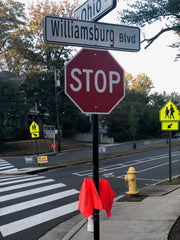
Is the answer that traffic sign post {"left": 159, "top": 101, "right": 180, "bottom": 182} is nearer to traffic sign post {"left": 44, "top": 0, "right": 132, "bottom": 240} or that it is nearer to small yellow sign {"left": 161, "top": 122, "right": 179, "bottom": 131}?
small yellow sign {"left": 161, "top": 122, "right": 179, "bottom": 131}

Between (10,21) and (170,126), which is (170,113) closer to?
(170,126)

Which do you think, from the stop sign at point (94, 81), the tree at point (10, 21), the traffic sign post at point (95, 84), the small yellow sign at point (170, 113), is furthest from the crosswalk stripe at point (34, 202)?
the tree at point (10, 21)

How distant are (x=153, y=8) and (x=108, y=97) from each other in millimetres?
7669

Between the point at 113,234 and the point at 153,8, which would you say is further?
the point at 153,8

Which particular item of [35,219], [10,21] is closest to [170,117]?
[35,219]

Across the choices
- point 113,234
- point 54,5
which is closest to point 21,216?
point 113,234

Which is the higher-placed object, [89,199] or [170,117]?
[170,117]

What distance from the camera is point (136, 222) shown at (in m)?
6.27

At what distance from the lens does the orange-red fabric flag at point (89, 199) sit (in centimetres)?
334

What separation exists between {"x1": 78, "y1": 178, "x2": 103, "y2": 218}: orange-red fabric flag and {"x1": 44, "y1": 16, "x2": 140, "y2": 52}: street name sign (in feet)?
5.53

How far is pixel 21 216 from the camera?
296 inches

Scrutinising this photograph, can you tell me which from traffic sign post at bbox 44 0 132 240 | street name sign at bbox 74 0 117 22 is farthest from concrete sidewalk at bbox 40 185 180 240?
street name sign at bbox 74 0 117 22

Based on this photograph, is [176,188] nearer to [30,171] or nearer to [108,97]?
[108,97]

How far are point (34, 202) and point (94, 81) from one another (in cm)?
673
